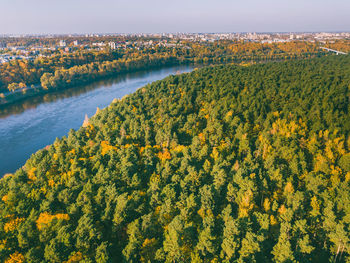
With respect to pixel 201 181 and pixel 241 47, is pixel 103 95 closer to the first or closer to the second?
pixel 201 181

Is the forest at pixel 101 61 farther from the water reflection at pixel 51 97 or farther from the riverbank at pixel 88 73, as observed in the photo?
the water reflection at pixel 51 97

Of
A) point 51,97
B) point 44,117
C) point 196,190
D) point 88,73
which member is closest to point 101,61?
point 88,73

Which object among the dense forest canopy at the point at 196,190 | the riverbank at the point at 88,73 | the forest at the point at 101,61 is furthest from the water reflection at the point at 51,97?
the dense forest canopy at the point at 196,190

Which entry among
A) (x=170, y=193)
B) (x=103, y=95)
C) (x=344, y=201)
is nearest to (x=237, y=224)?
(x=170, y=193)

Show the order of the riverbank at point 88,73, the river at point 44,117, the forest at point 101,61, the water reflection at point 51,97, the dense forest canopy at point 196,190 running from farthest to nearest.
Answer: the forest at point 101,61 → the riverbank at point 88,73 → the water reflection at point 51,97 → the river at point 44,117 → the dense forest canopy at point 196,190

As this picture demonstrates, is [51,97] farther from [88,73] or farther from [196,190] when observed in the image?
[196,190]

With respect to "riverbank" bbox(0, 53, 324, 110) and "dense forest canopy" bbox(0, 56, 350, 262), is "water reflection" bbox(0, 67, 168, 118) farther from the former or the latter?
"dense forest canopy" bbox(0, 56, 350, 262)

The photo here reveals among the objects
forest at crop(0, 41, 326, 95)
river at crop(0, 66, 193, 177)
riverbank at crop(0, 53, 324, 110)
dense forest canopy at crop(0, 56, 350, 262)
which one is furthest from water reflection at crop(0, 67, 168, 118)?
dense forest canopy at crop(0, 56, 350, 262)
